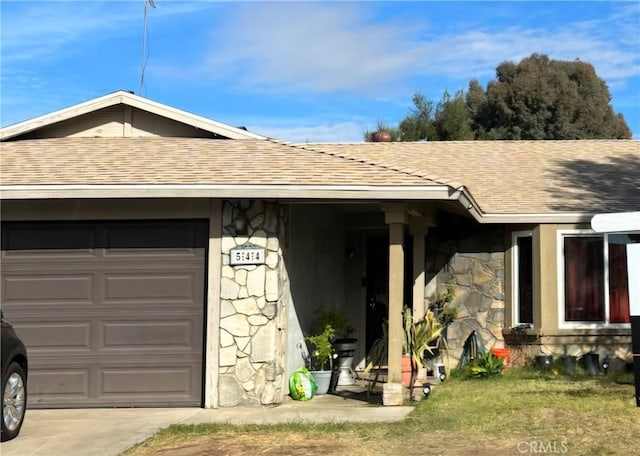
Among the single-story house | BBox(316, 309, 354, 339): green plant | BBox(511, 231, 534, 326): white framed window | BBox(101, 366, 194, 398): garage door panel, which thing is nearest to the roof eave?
the single-story house

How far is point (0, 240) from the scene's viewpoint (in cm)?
1024

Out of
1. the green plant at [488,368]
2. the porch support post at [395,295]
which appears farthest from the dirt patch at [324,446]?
the green plant at [488,368]

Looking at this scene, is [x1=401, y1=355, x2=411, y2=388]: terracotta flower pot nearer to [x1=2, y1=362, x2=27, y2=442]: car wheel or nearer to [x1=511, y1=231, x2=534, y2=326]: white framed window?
[x1=511, y1=231, x2=534, y2=326]: white framed window

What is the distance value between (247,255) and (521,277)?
5.03 meters

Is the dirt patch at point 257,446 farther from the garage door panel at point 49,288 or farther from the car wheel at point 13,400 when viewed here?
the garage door panel at point 49,288

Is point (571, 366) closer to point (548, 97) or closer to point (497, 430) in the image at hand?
point (497, 430)

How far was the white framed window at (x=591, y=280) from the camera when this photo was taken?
1202 cm

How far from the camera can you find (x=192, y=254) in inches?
394

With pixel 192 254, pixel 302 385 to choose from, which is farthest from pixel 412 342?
pixel 192 254

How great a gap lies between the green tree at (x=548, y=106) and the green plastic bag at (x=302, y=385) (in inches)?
963

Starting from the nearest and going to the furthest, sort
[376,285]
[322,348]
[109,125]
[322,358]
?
[322,348] → [322,358] → [109,125] → [376,285]

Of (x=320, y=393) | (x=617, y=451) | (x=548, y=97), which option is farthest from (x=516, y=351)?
(x=548, y=97)

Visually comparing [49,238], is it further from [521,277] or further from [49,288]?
[521,277]

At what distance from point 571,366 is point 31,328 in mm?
7583
